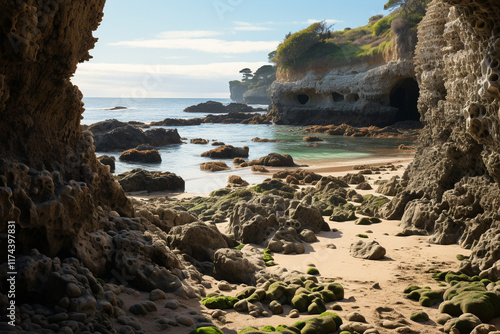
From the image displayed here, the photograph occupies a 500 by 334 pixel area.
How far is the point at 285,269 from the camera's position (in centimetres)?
657

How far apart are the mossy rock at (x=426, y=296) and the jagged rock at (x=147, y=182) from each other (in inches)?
420

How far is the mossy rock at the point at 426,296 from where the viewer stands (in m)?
5.34

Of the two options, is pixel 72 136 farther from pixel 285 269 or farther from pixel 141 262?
pixel 285 269

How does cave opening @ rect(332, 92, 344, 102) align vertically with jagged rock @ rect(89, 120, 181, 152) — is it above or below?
above

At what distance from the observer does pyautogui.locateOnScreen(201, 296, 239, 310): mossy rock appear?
16.9 ft

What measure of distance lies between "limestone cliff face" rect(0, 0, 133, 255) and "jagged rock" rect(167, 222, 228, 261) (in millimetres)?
1360

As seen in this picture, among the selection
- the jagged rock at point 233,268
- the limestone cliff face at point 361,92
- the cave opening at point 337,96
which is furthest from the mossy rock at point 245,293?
the cave opening at point 337,96

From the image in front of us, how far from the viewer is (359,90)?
41.3 meters

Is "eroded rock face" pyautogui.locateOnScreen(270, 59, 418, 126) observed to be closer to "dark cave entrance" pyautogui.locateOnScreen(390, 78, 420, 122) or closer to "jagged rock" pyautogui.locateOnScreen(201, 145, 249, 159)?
"dark cave entrance" pyautogui.locateOnScreen(390, 78, 420, 122)

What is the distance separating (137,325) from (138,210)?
294 centimetres

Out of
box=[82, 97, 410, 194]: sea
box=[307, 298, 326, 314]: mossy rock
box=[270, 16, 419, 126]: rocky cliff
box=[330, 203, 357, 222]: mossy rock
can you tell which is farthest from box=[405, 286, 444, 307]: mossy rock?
box=[270, 16, 419, 126]: rocky cliff

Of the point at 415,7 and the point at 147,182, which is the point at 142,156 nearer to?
the point at 147,182

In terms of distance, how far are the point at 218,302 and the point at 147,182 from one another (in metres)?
10.6

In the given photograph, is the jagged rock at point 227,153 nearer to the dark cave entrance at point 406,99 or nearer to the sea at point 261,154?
the sea at point 261,154
